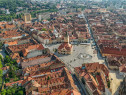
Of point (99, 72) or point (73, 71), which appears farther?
point (73, 71)

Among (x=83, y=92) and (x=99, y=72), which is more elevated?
(x=99, y=72)

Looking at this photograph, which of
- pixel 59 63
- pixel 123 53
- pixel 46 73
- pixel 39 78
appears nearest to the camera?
pixel 39 78

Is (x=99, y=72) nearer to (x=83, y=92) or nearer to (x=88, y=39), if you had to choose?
(x=83, y=92)

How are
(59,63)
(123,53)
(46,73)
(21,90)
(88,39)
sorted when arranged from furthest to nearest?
(88,39), (123,53), (59,63), (46,73), (21,90)

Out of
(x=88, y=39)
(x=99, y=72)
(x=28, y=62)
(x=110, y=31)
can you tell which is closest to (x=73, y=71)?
(x=99, y=72)

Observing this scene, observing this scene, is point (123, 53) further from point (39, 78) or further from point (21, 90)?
point (21, 90)

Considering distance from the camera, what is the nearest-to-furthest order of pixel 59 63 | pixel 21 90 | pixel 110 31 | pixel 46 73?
1. pixel 21 90
2. pixel 46 73
3. pixel 59 63
4. pixel 110 31

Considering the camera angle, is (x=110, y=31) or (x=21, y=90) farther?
(x=110, y=31)

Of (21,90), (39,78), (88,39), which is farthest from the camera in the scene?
(88,39)

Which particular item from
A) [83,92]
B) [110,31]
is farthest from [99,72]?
[110,31]
